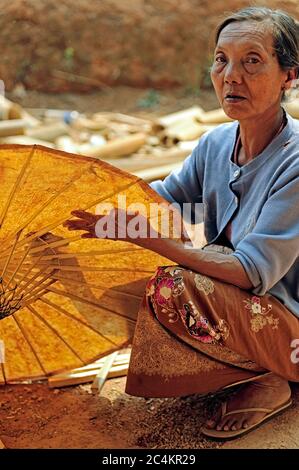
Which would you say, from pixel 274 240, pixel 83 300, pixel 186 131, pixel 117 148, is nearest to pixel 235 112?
pixel 274 240

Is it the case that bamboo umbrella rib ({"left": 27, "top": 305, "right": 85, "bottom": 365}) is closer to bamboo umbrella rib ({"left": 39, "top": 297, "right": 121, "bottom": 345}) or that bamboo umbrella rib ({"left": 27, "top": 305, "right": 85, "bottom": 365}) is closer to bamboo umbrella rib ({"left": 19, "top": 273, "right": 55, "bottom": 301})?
bamboo umbrella rib ({"left": 39, "top": 297, "right": 121, "bottom": 345})

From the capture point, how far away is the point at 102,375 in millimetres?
3070

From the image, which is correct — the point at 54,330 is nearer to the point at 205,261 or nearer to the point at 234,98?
the point at 205,261

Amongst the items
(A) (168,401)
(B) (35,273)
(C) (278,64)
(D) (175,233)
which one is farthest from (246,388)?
(C) (278,64)

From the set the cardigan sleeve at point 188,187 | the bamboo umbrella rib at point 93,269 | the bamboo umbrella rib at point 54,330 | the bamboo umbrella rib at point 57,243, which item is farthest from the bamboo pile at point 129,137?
the bamboo umbrella rib at point 57,243

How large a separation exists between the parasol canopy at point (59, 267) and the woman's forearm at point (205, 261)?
16 centimetres

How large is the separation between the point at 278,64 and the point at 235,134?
0.38 m

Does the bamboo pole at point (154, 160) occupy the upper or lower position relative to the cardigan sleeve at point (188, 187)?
lower

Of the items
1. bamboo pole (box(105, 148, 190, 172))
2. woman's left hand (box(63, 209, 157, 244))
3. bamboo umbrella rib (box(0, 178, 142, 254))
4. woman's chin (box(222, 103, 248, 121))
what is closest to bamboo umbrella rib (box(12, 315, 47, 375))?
bamboo umbrella rib (box(0, 178, 142, 254))

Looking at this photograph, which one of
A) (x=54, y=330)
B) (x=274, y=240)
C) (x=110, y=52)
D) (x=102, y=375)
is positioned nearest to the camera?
(x=274, y=240)

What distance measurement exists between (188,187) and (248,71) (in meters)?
0.63

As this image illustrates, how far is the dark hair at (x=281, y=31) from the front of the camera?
2467mm

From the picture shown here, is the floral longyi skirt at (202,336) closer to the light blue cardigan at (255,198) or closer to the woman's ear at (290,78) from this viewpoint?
the light blue cardigan at (255,198)

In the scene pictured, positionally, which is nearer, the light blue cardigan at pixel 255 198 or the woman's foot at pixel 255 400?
the light blue cardigan at pixel 255 198
